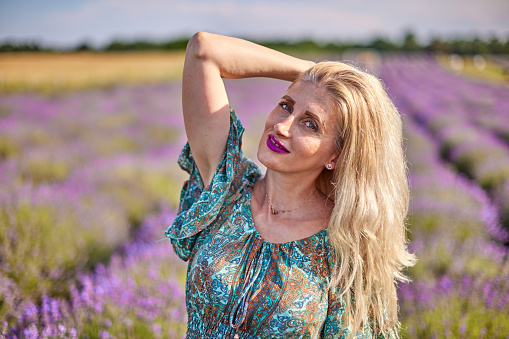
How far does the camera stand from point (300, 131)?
162 centimetres

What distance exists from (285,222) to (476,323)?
1.59 m

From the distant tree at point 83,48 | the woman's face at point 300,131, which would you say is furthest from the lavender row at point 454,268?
the distant tree at point 83,48

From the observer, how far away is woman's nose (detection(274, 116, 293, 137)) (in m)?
1.58

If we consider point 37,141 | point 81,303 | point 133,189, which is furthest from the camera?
point 37,141

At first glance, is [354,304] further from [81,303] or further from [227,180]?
[81,303]

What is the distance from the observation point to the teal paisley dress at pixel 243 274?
1.54m

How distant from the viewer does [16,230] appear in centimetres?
320

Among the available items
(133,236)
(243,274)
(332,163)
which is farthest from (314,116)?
(133,236)

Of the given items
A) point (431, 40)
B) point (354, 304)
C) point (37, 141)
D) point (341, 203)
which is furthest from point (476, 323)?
point (431, 40)

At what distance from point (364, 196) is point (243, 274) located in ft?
1.84

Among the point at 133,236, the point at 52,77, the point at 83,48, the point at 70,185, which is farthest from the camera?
the point at 83,48

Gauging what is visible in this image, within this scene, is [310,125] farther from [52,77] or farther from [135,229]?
[52,77]

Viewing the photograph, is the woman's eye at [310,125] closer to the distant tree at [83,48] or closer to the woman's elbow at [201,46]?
the woman's elbow at [201,46]

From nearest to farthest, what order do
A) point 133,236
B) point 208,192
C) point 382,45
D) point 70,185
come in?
1. point 208,192
2. point 133,236
3. point 70,185
4. point 382,45
